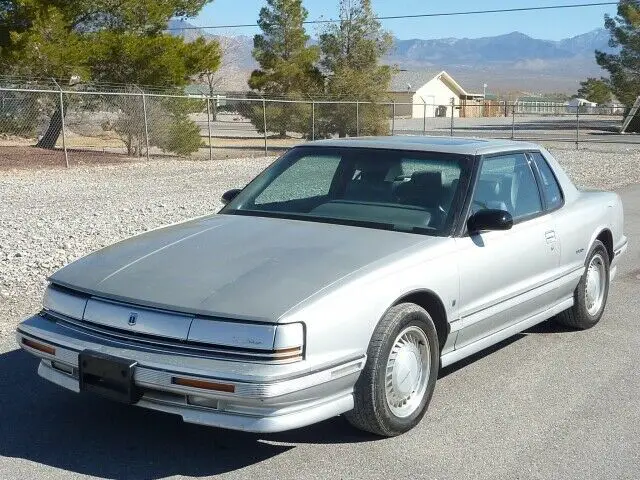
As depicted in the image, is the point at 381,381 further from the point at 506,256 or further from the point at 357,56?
the point at 357,56

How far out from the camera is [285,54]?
3994cm

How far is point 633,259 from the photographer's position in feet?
32.9

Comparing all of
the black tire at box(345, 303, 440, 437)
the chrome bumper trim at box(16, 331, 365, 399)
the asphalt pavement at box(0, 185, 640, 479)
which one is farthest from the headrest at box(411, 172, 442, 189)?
the chrome bumper trim at box(16, 331, 365, 399)

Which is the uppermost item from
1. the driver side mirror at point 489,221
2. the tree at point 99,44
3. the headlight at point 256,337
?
the tree at point 99,44

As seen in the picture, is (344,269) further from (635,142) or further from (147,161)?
(635,142)

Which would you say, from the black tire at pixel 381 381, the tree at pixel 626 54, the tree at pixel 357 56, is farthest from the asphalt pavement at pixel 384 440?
the tree at pixel 626 54

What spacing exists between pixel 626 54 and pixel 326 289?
170 ft

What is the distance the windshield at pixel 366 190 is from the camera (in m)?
5.42

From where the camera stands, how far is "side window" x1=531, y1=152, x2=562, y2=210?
21.1 feet

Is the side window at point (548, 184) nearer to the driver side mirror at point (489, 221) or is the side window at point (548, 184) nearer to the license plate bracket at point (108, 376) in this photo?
the driver side mirror at point (489, 221)

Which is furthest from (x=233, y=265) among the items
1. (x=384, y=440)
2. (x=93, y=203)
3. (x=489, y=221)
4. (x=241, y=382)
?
(x=93, y=203)

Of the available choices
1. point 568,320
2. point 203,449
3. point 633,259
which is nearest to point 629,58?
point 633,259

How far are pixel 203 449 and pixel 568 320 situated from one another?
11.4 feet

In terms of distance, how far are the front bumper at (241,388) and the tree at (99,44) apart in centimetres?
2206
